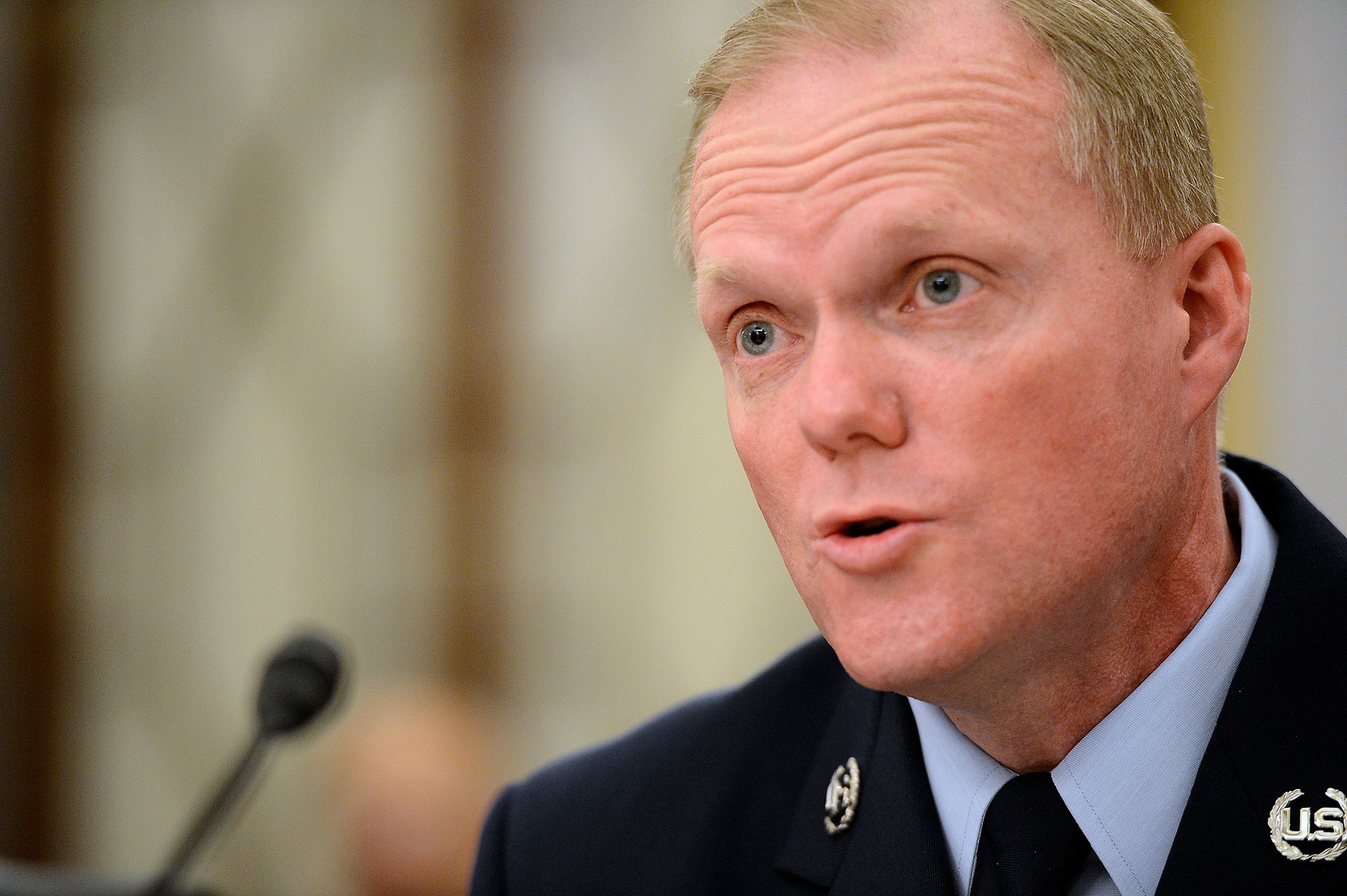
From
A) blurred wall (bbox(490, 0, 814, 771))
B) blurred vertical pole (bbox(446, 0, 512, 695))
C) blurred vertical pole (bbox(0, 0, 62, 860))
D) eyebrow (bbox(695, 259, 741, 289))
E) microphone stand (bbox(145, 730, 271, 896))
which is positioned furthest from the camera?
blurred vertical pole (bbox(0, 0, 62, 860))

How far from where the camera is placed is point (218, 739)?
411 cm

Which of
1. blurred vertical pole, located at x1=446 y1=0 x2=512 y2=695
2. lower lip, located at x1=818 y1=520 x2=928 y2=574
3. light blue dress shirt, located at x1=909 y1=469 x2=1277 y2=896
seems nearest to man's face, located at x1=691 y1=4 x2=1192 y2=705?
lower lip, located at x1=818 y1=520 x2=928 y2=574

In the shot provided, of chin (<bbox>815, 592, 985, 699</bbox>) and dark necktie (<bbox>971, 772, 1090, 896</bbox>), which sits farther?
dark necktie (<bbox>971, 772, 1090, 896</bbox>)

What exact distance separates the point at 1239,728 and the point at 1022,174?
20.7 inches

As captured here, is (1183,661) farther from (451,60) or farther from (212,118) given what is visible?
(212,118)

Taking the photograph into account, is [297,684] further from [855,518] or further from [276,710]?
[855,518]

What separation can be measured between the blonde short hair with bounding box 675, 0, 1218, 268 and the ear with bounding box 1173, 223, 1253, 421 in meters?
0.02

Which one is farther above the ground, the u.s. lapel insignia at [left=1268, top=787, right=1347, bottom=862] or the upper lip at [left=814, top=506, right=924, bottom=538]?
the upper lip at [left=814, top=506, right=924, bottom=538]

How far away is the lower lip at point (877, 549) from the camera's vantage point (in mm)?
1102

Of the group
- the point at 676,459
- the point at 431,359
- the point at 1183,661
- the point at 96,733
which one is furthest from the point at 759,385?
the point at 96,733

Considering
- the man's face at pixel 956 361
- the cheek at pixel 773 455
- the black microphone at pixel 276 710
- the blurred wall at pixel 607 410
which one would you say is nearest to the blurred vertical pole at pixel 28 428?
the blurred wall at pixel 607 410

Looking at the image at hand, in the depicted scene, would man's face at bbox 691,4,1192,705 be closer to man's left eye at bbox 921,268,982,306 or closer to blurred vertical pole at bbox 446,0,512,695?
man's left eye at bbox 921,268,982,306

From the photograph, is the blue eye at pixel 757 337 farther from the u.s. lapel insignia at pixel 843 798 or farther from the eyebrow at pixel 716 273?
the u.s. lapel insignia at pixel 843 798

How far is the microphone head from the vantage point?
1675mm
